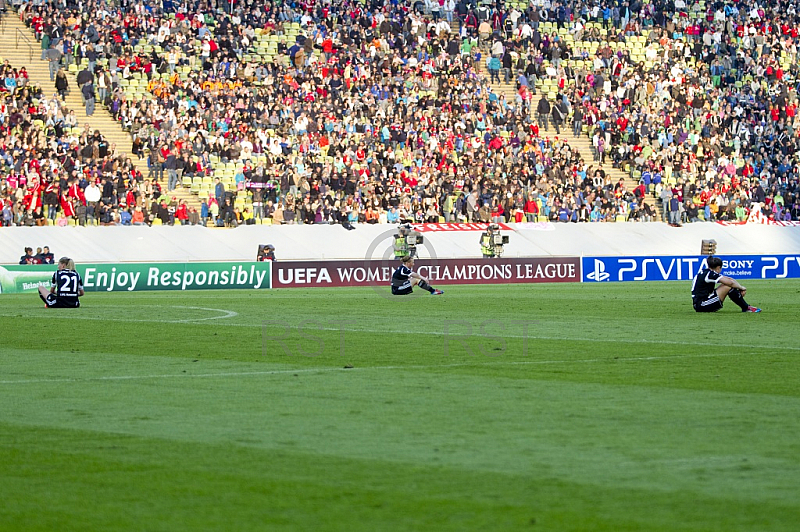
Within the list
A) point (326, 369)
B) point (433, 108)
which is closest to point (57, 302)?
point (326, 369)

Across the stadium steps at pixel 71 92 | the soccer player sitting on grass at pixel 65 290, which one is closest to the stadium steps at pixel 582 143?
the stadium steps at pixel 71 92

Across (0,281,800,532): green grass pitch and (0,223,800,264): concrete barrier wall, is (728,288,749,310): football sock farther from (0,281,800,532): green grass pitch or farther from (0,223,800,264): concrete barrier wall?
(0,223,800,264): concrete barrier wall

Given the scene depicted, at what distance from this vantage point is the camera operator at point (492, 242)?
4391 cm

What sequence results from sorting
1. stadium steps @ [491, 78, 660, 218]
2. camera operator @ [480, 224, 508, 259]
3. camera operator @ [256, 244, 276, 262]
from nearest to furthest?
1. camera operator @ [256, 244, 276, 262]
2. camera operator @ [480, 224, 508, 259]
3. stadium steps @ [491, 78, 660, 218]

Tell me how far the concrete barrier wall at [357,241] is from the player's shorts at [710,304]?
18.4 metres

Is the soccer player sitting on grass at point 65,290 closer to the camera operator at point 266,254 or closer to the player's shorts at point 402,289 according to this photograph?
the player's shorts at point 402,289

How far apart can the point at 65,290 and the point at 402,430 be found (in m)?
19.6

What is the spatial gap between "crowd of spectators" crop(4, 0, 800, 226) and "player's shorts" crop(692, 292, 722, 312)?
1958 cm

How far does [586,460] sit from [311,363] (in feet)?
24.4

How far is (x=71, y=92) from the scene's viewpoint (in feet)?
144

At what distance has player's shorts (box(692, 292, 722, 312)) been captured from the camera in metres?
25.2

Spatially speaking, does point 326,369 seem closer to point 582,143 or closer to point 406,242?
point 406,242

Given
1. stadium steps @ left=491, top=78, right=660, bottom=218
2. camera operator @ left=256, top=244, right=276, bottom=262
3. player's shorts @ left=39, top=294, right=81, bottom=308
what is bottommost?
player's shorts @ left=39, top=294, right=81, bottom=308

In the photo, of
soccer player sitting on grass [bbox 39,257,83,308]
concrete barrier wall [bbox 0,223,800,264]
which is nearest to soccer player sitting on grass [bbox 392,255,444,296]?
soccer player sitting on grass [bbox 39,257,83,308]
